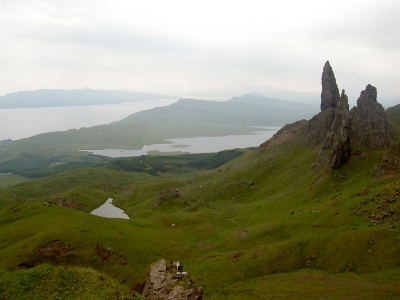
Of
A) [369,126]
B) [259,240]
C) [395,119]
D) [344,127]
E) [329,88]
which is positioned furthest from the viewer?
[329,88]

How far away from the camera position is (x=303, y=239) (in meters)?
55.1

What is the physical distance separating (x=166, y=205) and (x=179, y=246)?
157 ft

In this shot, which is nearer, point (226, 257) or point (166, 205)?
point (226, 257)

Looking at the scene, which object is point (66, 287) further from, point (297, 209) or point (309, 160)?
point (309, 160)

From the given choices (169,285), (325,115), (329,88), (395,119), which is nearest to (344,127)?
(325,115)

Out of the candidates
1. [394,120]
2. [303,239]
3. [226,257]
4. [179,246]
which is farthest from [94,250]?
[394,120]

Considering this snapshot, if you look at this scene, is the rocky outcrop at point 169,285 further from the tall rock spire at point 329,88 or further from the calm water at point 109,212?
the tall rock spire at point 329,88

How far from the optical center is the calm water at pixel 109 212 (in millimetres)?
113775

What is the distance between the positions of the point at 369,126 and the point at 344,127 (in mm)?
16139

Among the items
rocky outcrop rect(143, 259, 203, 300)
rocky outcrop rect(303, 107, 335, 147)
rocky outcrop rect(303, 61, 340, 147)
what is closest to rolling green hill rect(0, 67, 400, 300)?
rocky outcrop rect(143, 259, 203, 300)

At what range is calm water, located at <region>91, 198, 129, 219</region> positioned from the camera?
11378cm

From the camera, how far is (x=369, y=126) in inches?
4114

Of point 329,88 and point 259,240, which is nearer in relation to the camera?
point 259,240

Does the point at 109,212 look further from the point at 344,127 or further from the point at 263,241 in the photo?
the point at 344,127
